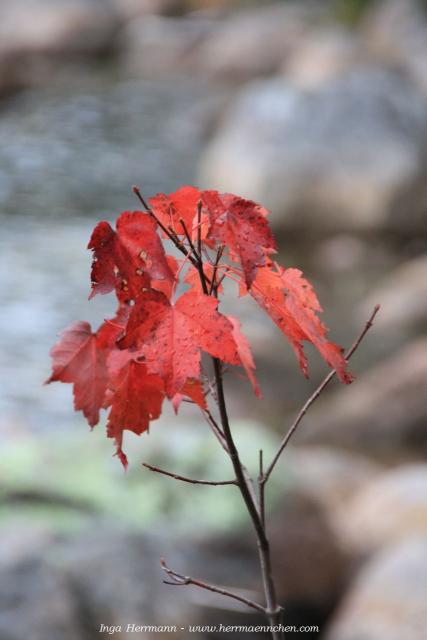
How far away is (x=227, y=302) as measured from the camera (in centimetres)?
600

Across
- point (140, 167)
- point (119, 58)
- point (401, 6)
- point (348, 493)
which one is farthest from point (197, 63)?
point (348, 493)

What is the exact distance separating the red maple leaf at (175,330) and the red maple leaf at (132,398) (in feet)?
0.23

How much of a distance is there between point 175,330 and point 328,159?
685 cm

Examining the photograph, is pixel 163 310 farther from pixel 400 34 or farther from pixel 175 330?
pixel 400 34

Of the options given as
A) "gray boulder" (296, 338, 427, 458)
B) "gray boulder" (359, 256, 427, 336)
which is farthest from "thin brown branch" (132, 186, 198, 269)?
"gray boulder" (359, 256, 427, 336)

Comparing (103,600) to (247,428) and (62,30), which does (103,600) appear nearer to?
(247,428)

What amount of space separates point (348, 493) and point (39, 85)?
28.1ft

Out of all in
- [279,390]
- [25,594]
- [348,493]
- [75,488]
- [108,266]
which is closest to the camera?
[108,266]

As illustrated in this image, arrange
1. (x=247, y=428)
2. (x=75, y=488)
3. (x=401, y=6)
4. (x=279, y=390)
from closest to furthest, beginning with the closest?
(x=75, y=488) → (x=247, y=428) → (x=279, y=390) → (x=401, y=6)

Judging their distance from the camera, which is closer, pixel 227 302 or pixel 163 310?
pixel 163 310

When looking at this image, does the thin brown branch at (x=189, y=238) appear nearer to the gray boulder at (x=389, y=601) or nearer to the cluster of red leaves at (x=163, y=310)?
the cluster of red leaves at (x=163, y=310)

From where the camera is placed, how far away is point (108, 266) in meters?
0.88

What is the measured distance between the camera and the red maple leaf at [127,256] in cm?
88

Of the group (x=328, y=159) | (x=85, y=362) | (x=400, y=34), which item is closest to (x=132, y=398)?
(x=85, y=362)
